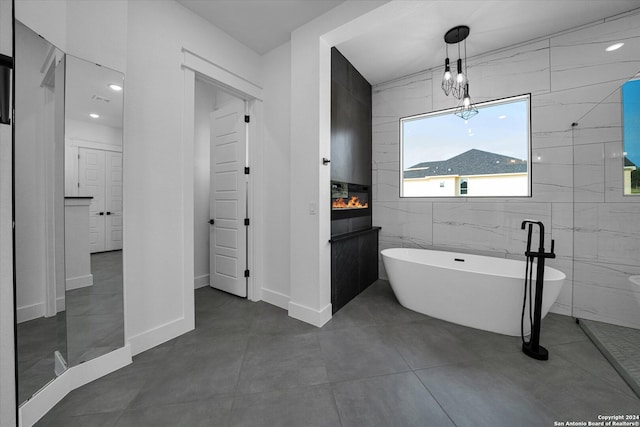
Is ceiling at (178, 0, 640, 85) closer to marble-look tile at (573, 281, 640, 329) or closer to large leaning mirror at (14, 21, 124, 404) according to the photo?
large leaning mirror at (14, 21, 124, 404)

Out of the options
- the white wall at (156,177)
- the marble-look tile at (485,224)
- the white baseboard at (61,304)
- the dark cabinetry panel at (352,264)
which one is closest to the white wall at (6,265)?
the white baseboard at (61,304)

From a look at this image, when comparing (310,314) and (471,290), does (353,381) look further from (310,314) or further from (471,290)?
(471,290)

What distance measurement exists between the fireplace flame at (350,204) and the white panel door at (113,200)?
1.82 metres

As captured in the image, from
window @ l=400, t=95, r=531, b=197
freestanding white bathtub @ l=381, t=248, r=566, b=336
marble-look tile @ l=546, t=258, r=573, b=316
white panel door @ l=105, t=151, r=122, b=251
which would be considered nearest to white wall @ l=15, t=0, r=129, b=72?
white panel door @ l=105, t=151, r=122, b=251

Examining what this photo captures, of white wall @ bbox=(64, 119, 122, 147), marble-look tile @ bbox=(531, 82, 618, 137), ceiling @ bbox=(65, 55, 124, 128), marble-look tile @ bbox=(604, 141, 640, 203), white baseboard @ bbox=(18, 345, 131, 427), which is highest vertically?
marble-look tile @ bbox=(531, 82, 618, 137)

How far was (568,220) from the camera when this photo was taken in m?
2.43

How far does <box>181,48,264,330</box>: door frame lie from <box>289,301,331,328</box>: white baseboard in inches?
25.9

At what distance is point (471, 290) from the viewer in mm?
2145

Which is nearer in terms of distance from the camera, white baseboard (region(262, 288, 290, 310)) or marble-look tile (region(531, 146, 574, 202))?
marble-look tile (region(531, 146, 574, 202))

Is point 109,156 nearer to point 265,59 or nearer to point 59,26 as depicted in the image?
point 59,26

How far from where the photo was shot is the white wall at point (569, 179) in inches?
81.3

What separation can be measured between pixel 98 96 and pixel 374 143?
308 centimetres

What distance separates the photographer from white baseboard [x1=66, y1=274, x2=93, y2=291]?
1.45 m

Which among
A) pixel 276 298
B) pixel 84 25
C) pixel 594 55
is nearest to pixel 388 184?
pixel 276 298
